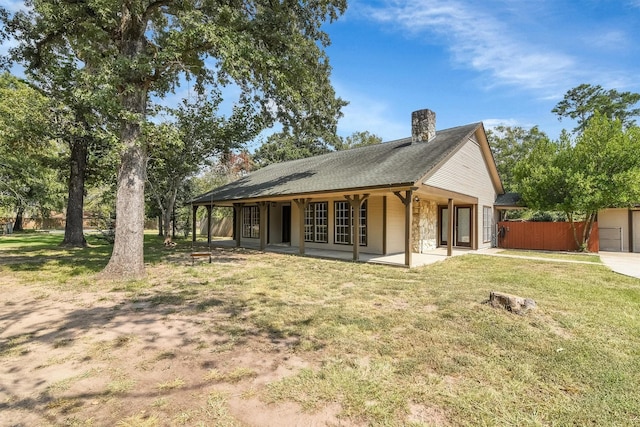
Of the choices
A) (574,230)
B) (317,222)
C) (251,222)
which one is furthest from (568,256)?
(251,222)

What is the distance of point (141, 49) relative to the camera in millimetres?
8062

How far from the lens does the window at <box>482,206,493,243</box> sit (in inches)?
608

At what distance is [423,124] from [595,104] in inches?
1027

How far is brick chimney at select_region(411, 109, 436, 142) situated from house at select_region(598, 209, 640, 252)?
28.6 feet

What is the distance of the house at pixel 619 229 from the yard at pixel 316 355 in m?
11.0

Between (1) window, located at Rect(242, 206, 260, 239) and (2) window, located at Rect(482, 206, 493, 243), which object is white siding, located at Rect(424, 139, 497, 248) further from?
(1) window, located at Rect(242, 206, 260, 239)

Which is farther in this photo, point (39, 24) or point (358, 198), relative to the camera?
point (358, 198)

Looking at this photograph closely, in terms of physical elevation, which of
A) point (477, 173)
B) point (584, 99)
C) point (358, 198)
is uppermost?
point (584, 99)

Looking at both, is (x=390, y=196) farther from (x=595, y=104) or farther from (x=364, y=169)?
(x=595, y=104)

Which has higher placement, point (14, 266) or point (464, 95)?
point (464, 95)

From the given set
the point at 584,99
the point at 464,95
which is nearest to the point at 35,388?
the point at 464,95

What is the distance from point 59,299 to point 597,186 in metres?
17.4

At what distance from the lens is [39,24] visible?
8539 mm

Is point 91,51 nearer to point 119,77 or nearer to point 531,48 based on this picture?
point 119,77
